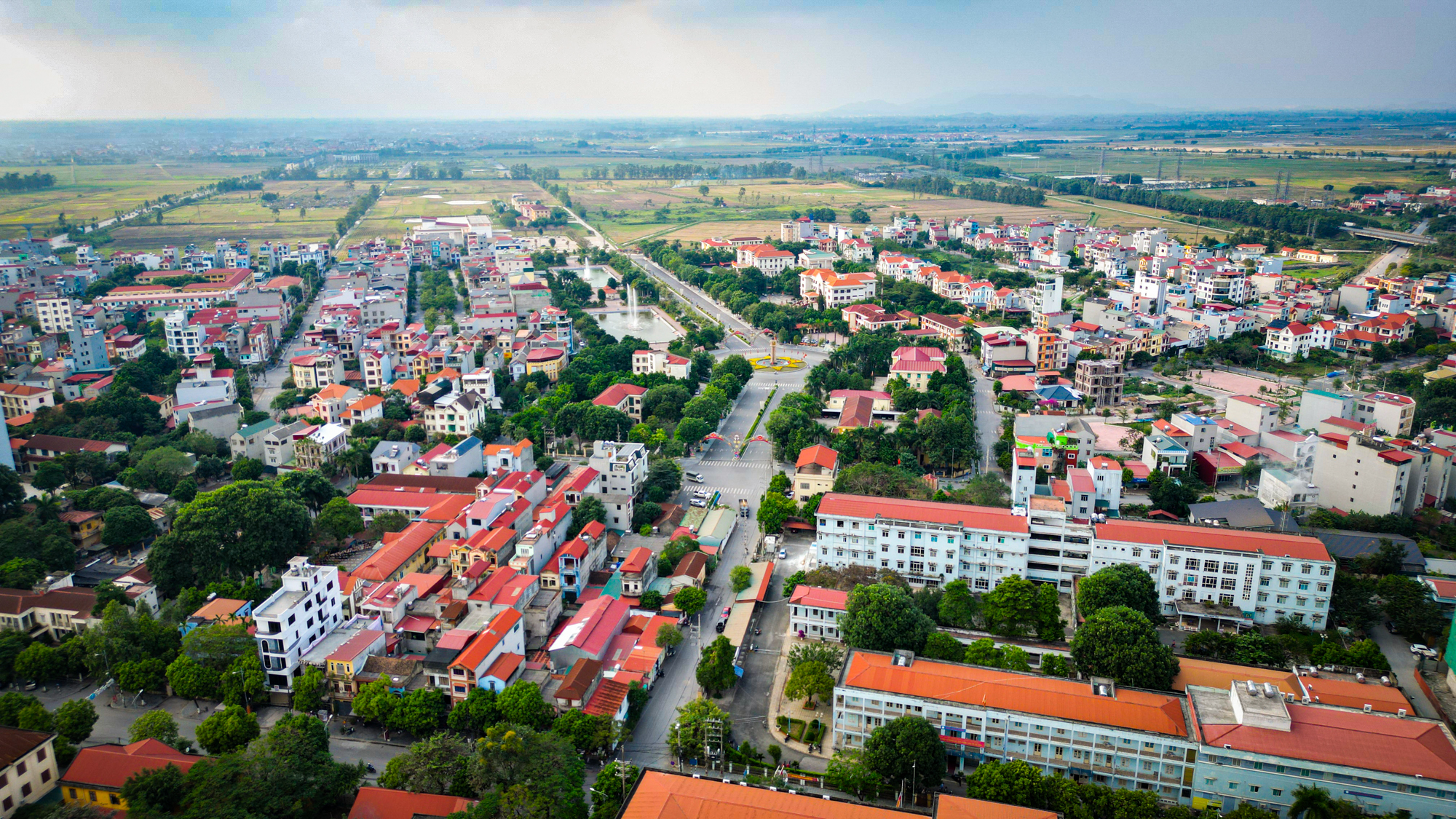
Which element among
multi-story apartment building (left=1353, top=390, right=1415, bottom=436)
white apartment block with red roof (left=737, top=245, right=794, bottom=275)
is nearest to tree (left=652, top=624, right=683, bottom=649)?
multi-story apartment building (left=1353, top=390, right=1415, bottom=436)

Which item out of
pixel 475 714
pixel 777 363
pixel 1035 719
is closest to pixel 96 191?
pixel 777 363

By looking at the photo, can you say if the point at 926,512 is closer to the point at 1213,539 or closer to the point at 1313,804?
the point at 1213,539

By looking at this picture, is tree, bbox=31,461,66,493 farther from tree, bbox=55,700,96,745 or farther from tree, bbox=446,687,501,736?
tree, bbox=446,687,501,736

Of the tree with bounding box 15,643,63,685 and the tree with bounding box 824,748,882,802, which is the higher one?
the tree with bounding box 15,643,63,685

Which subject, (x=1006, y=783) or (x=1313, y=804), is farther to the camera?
(x=1006, y=783)

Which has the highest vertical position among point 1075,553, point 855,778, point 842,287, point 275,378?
point 842,287

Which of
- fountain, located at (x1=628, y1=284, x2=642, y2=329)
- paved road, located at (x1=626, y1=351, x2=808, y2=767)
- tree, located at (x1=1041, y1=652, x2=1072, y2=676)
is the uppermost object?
fountain, located at (x1=628, y1=284, x2=642, y2=329)

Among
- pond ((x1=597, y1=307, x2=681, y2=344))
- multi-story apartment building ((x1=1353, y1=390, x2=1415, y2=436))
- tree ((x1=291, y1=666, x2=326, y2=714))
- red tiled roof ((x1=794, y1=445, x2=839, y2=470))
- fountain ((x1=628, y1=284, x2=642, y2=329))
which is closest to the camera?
tree ((x1=291, y1=666, x2=326, y2=714))

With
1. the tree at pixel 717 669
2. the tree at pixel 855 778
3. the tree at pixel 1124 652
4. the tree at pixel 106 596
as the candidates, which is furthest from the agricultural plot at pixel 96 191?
the tree at pixel 1124 652
